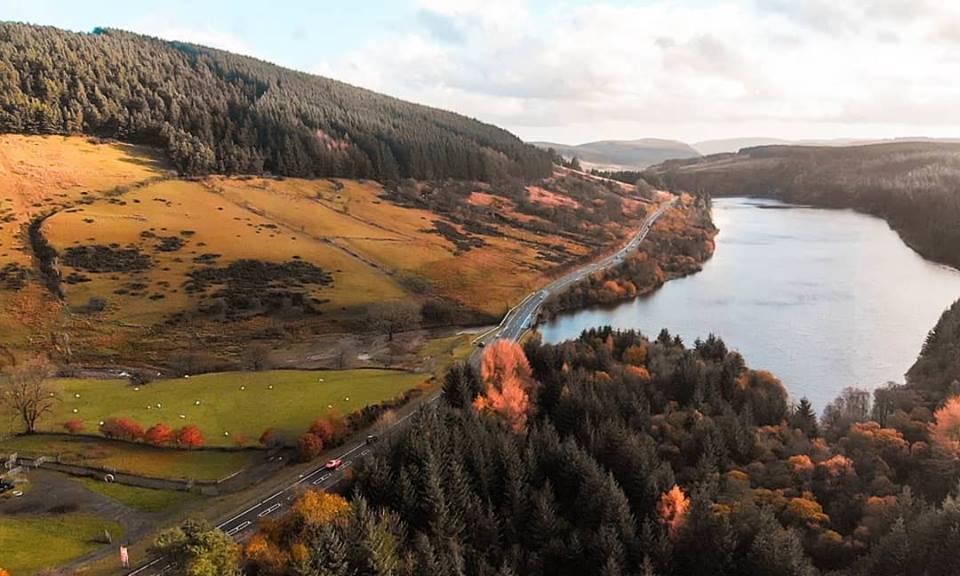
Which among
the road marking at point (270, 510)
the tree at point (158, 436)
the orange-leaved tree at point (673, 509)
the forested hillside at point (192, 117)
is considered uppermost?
the forested hillside at point (192, 117)

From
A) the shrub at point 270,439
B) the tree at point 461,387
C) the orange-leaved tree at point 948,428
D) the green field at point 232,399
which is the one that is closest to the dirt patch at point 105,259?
the green field at point 232,399

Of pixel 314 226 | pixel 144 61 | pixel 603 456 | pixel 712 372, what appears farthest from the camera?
pixel 144 61

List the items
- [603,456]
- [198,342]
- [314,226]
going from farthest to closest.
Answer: [314,226] < [198,342] < [603,456]

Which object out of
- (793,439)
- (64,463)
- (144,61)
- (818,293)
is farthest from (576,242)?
(144,61)

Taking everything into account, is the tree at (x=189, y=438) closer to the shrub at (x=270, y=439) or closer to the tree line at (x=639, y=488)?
the shrub at (x=270, y=439)

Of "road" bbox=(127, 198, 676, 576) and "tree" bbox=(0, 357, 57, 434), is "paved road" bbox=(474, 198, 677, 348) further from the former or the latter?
"tree" bbox=(0, 357, 57, 434)

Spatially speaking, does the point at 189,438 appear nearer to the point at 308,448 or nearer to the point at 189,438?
the point at 189,438

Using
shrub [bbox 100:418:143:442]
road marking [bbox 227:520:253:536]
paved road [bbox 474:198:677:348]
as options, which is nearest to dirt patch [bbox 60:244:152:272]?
shrub [bbox 100:418:143:442]

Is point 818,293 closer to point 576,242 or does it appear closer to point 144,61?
point 576,242
